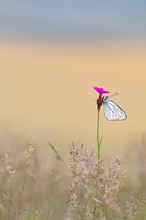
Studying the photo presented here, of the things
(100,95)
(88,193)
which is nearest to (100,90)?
(100,95)

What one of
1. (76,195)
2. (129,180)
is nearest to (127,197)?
(76,195)

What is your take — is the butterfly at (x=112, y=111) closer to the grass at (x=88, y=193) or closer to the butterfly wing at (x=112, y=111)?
the butterfly wing at (x=112, y=111)

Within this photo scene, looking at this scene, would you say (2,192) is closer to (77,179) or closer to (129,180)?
(77,179)

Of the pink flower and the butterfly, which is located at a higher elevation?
the pink flower

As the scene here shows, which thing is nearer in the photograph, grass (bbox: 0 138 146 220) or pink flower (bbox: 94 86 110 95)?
grass (bbox: 0 138 146 220)

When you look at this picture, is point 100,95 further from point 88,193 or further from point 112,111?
point 88,193

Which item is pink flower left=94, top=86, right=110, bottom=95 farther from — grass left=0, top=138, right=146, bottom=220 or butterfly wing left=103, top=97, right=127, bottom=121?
grass left=0, top=138, right=146, bottom=220

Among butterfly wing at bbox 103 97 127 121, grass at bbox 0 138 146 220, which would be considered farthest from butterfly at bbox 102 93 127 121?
grass at bbox 0 138 146 220

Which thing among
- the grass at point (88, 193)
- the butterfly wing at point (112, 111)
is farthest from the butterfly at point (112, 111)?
the grass at point (88, 193)
